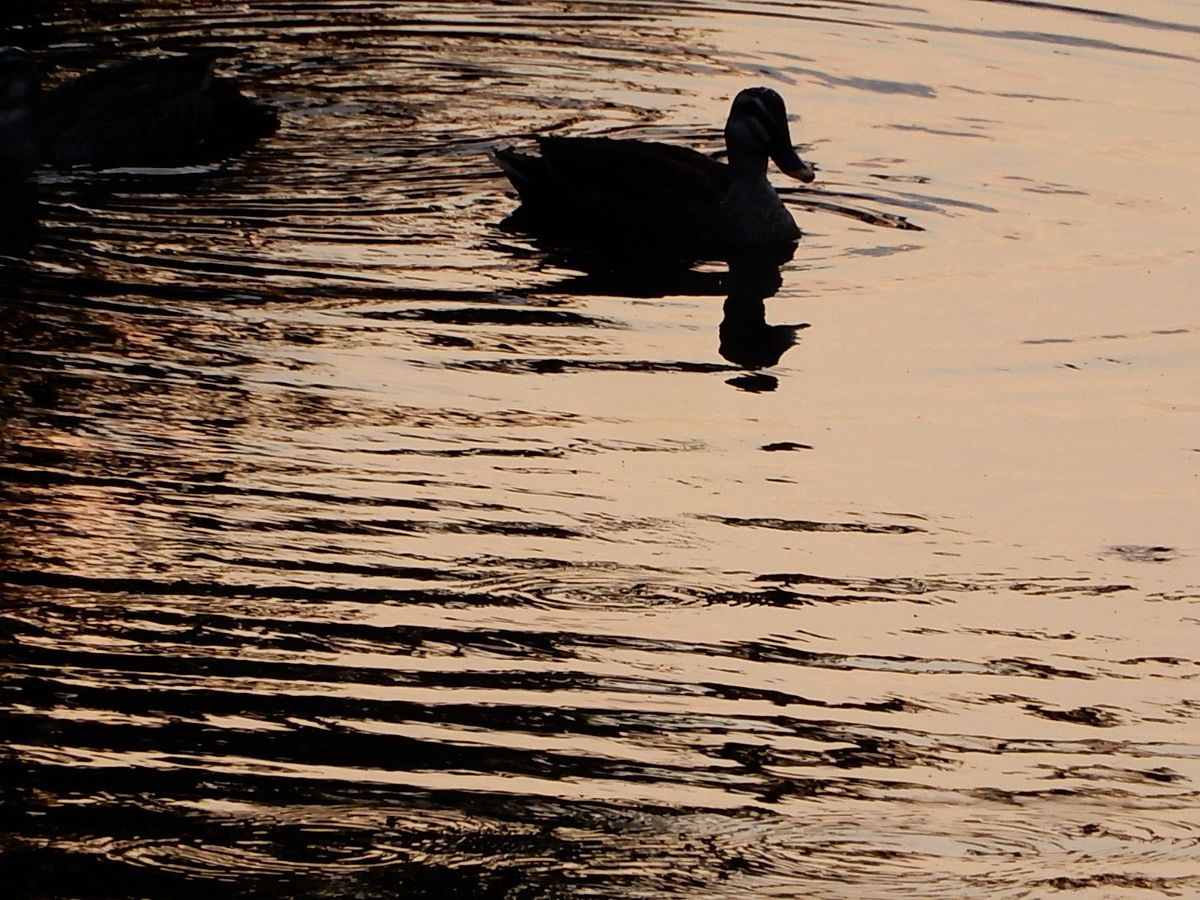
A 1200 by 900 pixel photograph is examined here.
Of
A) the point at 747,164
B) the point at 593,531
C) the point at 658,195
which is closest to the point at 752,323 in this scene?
the point at 658,195

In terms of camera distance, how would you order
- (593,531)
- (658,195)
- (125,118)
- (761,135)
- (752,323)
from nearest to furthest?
(593,531), (752,323), (658,195), (761,135), (125,118)

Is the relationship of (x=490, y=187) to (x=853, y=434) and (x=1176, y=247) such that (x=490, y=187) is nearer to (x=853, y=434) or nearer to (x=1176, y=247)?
(x=1176, y=247)

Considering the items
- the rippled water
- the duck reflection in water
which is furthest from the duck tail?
the duck reflection in water

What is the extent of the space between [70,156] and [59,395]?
4.51 metres

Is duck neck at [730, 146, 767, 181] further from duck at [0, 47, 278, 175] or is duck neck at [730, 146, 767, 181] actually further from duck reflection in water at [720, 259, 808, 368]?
duck at [0, 47, 278, 175]

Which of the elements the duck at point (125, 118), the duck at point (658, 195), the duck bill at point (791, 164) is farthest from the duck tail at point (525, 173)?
the duck at point (125, 118)

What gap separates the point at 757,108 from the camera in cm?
1295

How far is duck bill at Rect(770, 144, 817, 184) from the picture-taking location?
1298 cm

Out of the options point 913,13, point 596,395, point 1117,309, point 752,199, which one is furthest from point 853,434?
point 913,13

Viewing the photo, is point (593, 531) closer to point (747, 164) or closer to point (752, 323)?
point (752, 323)

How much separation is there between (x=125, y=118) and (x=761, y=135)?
3716 millimetres

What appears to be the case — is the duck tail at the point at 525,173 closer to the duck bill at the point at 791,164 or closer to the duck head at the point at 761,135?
the duck head at the point at 761,135

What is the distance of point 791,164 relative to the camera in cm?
1304

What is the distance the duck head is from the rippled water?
1.18 feet
